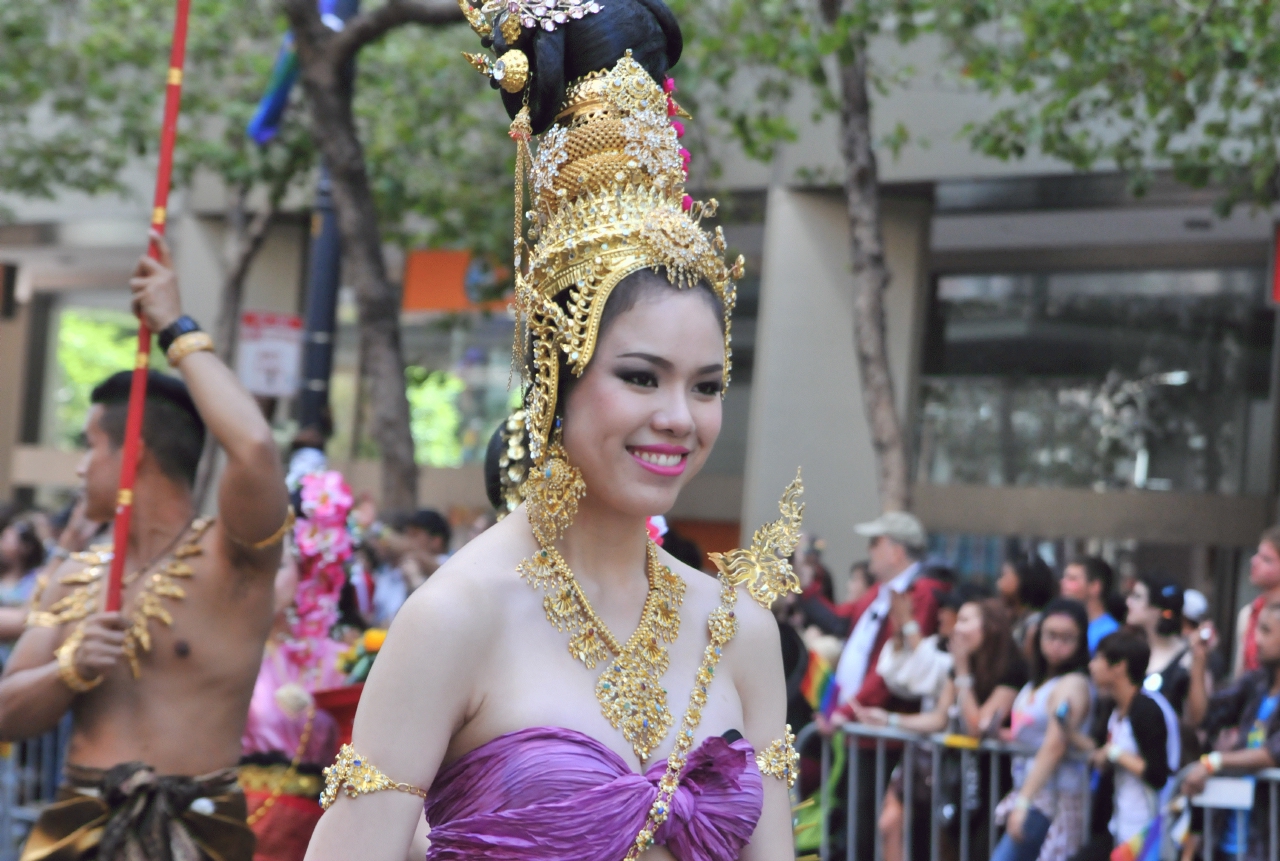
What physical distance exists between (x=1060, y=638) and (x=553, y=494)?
4384 millimetres

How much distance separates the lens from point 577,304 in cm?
254

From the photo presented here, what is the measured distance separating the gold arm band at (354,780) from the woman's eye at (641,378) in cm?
69

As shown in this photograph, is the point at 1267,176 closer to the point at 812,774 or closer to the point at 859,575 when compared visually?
the point at 859,575

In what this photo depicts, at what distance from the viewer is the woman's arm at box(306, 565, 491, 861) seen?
235 cm

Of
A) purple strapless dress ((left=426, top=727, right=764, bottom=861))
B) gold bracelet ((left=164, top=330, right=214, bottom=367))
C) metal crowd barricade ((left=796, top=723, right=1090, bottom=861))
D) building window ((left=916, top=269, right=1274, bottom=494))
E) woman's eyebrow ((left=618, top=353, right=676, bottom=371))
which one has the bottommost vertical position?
metal crowd barricade ((left=796, top=723, right=1090, bottom=861))

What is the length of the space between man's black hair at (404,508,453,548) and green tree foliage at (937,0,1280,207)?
4.17m

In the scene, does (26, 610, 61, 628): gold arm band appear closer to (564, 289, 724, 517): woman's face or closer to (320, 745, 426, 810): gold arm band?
(320, 745, 426, 810): gold arm band

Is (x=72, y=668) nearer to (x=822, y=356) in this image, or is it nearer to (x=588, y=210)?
(x=588, y=210)

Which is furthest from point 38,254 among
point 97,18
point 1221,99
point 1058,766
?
point 1058,766

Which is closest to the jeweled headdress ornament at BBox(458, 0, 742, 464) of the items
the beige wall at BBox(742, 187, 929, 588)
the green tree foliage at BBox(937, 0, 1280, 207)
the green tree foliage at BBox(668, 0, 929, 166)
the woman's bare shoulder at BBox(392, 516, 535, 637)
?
the woman's bare shoulder at BBox(392, 516, 535, 637)

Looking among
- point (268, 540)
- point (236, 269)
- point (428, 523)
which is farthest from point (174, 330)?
point (236, 269)

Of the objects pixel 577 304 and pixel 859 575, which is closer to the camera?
pixel 577 304

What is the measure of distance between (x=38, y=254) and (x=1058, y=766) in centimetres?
2126

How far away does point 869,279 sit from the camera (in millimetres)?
10508
